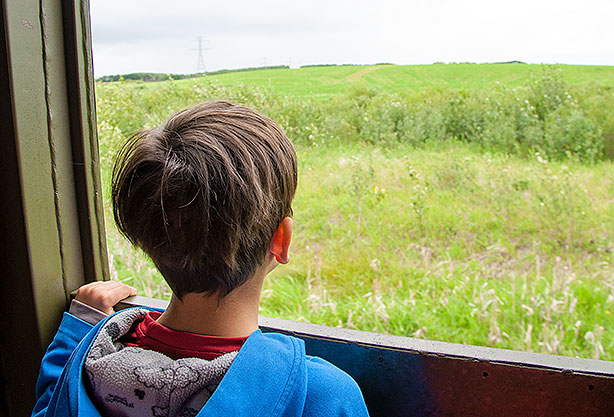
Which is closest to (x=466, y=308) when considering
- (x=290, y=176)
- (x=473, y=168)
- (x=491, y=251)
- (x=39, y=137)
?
(x=491, y=251)

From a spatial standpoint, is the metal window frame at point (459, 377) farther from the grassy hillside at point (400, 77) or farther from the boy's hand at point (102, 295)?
the grassy hillside at point (400, 77)

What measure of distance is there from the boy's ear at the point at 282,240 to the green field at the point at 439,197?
4.34 feet

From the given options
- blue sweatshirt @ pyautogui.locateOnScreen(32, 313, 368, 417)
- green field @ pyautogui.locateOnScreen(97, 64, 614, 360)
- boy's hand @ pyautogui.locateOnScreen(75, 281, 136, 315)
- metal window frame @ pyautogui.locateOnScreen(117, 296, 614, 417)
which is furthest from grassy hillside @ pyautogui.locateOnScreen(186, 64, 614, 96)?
blue sweatshirt @ pyautogui.locateOnScreen(32, 313, 368, 417)

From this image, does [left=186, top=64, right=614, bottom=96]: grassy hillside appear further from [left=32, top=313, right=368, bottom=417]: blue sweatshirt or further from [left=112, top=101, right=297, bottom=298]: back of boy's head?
[left=32, top=313, right=368, bottom=417]: blue sweatshirt

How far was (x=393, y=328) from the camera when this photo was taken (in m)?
2.09

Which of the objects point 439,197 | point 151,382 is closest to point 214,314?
point 151,382

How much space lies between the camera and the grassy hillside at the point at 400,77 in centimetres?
265

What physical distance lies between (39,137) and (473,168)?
2526mm

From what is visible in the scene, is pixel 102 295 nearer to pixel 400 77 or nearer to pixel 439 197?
pixel 439 197

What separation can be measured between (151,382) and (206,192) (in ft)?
0.81

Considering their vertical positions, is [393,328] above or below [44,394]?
below

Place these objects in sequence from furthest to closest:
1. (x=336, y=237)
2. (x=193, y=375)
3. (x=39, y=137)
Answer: (x=336, y=237)
(x=39, y=137)
(x=193, y=375)

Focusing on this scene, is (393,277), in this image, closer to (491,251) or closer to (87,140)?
(491,251)

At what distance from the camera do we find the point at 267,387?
62 cm
